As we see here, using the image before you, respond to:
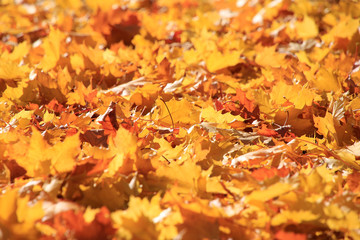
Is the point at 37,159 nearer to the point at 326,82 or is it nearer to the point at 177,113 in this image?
the point at 177,113

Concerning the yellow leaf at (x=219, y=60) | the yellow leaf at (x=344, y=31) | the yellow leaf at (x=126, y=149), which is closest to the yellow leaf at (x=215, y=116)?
the yellow leaf at (x=126, y=149)


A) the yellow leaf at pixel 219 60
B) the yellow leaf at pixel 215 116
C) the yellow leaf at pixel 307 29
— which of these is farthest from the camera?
the yellow leaf at pixel 307 29

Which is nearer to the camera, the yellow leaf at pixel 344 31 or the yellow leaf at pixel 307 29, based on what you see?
the yellow leaf at pixel 344 31

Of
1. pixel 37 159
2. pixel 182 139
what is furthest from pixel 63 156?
pixel 182 139

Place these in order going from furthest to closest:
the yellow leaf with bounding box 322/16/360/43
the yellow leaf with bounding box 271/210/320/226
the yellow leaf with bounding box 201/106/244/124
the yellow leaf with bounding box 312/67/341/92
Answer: the yellow leaf with bounding box 322/16/360/43 < the yellow leaf with bounding box 312/67/341/92 < the yellow leaf with bounding box 201/106/244/124 < the yellow leaf with bounding box 271/210/320/226

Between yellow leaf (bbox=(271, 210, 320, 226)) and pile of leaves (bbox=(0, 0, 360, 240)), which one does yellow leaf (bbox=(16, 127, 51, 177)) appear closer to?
pile of leaves (bbox=(0, 0, 360, 240))

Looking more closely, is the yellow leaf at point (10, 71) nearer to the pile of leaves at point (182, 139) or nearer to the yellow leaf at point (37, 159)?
the pile of leaves at point (182, 139)

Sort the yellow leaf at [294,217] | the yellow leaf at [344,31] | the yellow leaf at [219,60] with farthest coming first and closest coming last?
the yellow leaf at [344,31], the yellow leaf at [219,60], the yellow leaf at [294,217]

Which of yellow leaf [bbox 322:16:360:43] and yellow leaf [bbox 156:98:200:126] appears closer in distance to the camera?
yellow leaf [bbox 156:98:200:126]

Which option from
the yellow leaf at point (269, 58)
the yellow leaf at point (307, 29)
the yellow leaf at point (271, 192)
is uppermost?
the yellow leaf at point (271, 192)

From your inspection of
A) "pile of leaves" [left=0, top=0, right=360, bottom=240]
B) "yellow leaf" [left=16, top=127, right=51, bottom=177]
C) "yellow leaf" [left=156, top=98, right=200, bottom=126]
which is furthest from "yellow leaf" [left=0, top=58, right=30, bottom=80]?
"yellow leaf" [left=16, top=127, right=51, bottom=177]
